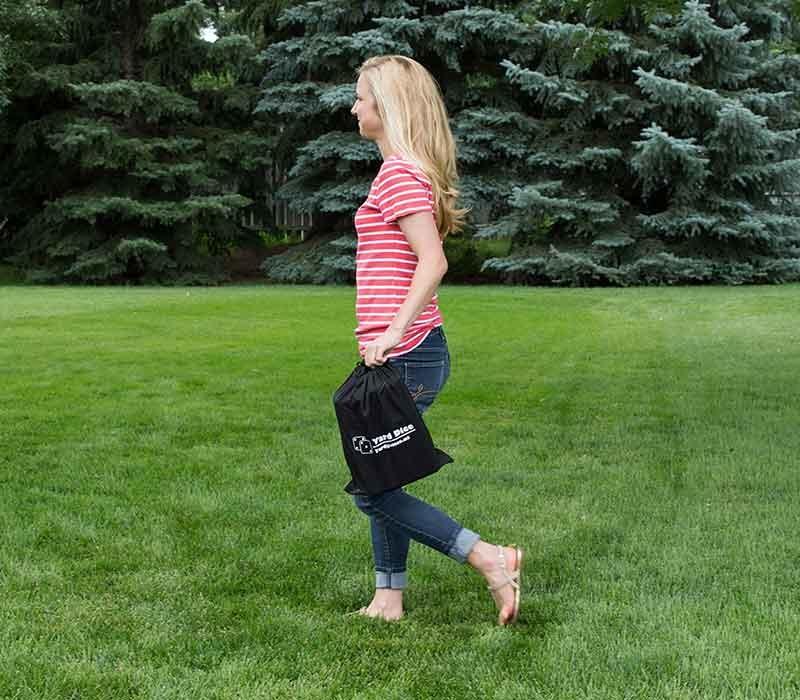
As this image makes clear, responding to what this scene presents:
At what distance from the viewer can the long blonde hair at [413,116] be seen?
11.1 ft

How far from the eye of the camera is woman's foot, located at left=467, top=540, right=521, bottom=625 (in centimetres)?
347

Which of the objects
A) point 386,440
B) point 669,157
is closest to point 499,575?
point 386,440

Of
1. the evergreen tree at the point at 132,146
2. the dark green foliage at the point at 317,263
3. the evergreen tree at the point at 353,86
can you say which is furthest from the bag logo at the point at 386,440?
the evergreen tree at the point at 132,146

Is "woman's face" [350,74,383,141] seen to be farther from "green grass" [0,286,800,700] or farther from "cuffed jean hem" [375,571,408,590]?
"green grass" [0,286,800,700]

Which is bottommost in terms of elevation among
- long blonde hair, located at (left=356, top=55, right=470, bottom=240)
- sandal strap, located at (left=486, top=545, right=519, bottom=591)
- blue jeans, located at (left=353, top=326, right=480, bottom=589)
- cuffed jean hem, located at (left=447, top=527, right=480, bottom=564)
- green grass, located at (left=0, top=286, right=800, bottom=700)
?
green grass, located at (left=0, top=286, right=800, bottom=700)

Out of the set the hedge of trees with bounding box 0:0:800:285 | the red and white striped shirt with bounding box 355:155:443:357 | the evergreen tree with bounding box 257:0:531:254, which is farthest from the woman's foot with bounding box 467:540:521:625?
the evergreen tree with bounding box 257:0:531:254

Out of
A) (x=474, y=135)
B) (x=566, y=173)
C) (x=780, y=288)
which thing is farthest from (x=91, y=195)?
(x=780, y=288)

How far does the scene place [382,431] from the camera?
3.30 meters

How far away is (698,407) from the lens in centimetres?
763

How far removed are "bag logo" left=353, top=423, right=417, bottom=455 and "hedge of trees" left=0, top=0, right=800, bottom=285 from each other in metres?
17.0

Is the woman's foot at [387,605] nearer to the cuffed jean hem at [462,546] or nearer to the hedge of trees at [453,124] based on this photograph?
the cuffed jean hem at [462,546]

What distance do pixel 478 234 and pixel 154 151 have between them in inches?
270

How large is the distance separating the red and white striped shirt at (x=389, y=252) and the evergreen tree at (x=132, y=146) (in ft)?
62.2

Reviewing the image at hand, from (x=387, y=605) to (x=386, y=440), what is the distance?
618 mm
